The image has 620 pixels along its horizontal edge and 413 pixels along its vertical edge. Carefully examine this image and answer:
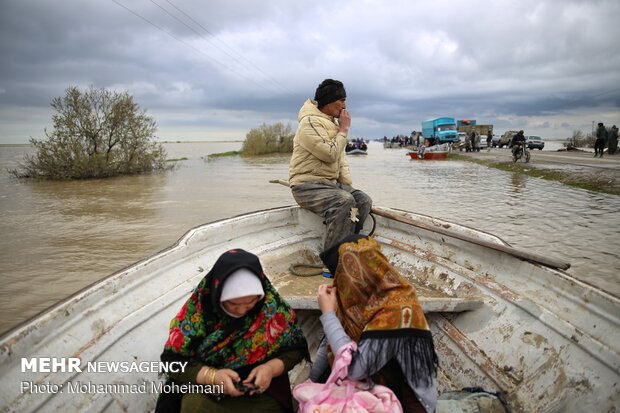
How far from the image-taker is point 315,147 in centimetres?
321

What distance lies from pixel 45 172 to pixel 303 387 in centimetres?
1836

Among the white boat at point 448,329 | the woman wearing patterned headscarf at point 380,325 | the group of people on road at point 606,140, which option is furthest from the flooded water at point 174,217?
the group of people on road at point 606,140

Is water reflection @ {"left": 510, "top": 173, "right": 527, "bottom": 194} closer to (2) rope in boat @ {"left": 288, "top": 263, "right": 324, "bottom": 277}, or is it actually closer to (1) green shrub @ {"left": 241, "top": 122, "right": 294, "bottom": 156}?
(2) rope in boat @ {"left": 288, "top": 263, "right": 324, "bottom": 277}

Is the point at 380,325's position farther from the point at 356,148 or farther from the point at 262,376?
the point at 356,148

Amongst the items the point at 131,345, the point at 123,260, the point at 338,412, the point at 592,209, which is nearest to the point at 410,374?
the point at 338,412

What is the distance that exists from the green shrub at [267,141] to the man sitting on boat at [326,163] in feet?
112

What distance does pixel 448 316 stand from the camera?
8.39 ft

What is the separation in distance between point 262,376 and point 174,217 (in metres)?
8.71

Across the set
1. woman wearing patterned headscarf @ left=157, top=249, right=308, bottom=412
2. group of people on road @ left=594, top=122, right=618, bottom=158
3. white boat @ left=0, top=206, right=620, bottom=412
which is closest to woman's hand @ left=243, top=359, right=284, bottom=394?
woman wearing patterned headscarf @ left=157, top=249, right=308, bottom=412

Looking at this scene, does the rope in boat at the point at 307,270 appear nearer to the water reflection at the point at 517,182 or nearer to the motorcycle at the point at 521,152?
the water reflection at the point at 517,182

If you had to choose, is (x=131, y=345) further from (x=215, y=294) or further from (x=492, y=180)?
(x=492, y=180)

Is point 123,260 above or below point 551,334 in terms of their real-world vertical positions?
below

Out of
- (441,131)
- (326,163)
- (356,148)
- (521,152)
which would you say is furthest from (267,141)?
(326,163)

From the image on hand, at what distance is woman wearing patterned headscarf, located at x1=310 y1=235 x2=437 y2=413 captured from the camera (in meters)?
1.41
